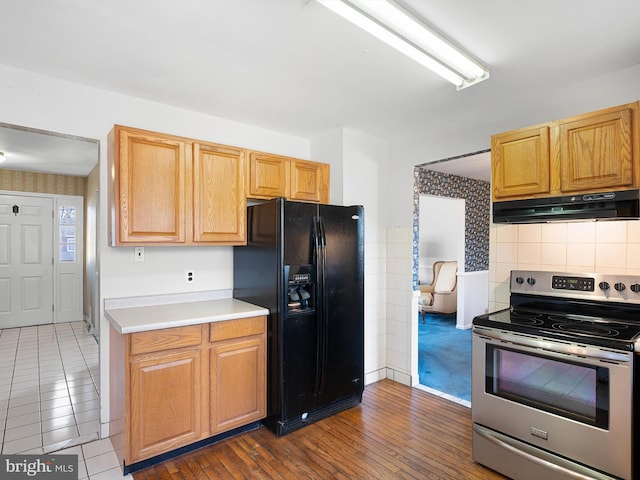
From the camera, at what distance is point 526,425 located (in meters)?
1.93

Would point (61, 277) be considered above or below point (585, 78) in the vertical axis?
below

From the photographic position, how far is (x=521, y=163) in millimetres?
2273

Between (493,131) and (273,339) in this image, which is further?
(493,131)

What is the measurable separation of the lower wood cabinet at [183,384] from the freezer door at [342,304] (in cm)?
52

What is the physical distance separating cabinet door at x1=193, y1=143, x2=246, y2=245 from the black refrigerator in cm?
15

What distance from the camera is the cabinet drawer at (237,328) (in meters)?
2.31

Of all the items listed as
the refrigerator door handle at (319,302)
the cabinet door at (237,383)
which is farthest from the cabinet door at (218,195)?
the cabinet door at (237,383)

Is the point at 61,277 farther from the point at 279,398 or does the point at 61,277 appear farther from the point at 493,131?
the point at 493,131

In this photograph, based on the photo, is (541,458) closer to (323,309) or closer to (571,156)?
(323,309)

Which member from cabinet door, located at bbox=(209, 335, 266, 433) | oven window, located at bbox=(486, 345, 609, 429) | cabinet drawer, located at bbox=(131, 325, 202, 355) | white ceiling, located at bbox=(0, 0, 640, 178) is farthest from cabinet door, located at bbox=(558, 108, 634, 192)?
cabinet drawer, located at bbox=(131, 325, 202, 355)

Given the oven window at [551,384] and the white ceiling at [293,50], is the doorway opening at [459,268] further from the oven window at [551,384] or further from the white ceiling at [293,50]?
the white ceiling at [293,50]

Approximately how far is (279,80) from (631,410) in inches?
104

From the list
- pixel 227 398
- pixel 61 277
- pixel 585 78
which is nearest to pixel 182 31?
pixel 227 398

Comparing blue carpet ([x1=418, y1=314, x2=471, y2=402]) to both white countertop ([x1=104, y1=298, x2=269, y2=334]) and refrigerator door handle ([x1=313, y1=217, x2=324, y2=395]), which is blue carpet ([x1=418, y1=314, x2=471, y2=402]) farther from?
white countertop ([x1=104, y1=298, x2=269, y2=334])
